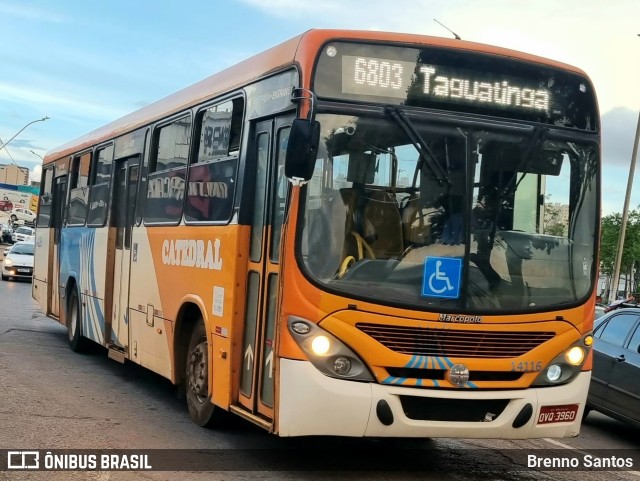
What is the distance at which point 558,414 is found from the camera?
22.3 feet

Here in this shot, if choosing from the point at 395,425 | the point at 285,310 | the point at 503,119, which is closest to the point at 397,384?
the point at 395,425

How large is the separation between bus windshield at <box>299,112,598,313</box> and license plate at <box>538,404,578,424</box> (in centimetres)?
77

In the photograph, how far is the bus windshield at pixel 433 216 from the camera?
6.39m

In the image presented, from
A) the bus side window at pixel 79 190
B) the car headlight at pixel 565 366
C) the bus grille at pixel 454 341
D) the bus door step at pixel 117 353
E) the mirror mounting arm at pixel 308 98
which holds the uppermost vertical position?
the mirror mounting arm at pixel 308 98

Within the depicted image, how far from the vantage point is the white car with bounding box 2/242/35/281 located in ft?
105

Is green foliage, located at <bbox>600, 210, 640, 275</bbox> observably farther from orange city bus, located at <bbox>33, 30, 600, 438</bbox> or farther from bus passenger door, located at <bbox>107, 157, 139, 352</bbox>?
orange city bus, located at <bbox>33, 30, 600, 438</bbox>

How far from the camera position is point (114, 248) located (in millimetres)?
11664

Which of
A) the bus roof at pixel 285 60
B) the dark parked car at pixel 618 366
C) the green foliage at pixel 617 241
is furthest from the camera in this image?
the green foliage at pixel 617 241

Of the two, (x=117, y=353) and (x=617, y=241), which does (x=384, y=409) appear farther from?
(x=617, y=241)

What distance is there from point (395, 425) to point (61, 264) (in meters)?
10.1

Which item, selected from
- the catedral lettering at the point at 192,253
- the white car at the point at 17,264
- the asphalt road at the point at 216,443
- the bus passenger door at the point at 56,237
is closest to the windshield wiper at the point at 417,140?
the catedral lettering at the point at 192,253

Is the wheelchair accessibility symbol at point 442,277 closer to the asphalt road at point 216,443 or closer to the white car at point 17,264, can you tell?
the asphalt road at point 216,443

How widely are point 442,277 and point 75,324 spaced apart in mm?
8710

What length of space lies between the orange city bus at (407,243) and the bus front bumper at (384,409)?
0.01 meters
